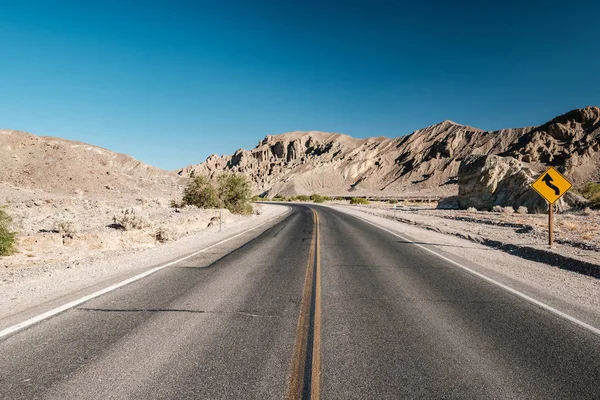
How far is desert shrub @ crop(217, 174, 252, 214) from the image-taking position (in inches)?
1318

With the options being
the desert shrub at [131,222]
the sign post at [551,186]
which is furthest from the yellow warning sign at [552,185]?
the desert shrub at [131,222]

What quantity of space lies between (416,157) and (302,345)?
111 metres

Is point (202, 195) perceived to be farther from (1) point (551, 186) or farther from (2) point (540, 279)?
(2) point (540, 279)

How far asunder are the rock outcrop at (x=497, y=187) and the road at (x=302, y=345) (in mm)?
31100

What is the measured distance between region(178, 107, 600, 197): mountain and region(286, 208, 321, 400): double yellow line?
262 ft

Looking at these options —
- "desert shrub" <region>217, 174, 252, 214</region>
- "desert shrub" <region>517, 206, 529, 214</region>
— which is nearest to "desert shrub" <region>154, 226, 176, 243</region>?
"desert shrub" <region>217, 174, 252, 214</region>

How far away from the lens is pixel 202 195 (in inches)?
1286

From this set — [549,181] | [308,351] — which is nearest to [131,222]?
[308,351]

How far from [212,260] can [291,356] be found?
6475 mm

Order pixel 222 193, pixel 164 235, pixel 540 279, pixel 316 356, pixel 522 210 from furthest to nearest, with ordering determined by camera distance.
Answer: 1. pixel 222 193
2. pixel 522 210
3. pixel 164 235
4. pixel 540 279
5. pixel 316 356

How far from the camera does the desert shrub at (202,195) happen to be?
106 feet

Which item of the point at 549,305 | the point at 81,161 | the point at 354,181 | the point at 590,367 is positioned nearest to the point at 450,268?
the point at 549,305

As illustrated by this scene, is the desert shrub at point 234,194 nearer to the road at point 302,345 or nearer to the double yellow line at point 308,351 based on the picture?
the road at point 302,345

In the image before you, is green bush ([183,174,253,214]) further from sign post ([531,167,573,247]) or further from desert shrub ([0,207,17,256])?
sign post ([531,167,573,247])
